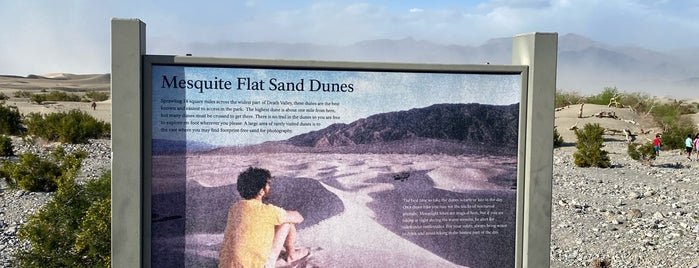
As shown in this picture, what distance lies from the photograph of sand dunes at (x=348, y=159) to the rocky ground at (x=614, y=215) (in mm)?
5616

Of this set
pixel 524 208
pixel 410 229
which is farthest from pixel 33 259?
pixel 524 208

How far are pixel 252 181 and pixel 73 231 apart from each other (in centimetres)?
455

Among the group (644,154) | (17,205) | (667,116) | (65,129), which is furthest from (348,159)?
(667,116)

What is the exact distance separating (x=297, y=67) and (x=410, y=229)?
4.59 ft

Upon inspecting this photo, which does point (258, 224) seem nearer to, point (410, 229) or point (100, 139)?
point (410, 229)

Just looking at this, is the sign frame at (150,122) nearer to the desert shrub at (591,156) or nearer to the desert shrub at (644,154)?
the desert shrub at (591,156)

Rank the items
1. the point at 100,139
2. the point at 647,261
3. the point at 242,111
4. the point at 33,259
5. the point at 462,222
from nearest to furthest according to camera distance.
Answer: the point at 242,111
the point at 462,222
the point at 33,259
the point at 647,261
the point at 100,139

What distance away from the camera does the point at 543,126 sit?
17.1ft

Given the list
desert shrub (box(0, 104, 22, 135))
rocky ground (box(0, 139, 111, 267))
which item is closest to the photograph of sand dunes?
rocky ground (box(0, 139, 111, 267))

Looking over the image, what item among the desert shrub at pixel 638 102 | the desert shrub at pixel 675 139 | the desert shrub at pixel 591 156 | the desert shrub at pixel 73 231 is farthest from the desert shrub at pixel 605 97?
the desert shrub at pixel 73 231

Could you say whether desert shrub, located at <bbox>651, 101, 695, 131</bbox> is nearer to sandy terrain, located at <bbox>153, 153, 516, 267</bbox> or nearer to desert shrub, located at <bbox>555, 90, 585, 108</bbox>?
desert shrub, located at <bbox>555, 90, 585, 108</bbox>

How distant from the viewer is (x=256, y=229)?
191 inches

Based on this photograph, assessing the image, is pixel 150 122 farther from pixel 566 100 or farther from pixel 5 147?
pixel 566 100

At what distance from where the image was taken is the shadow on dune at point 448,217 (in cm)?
500
